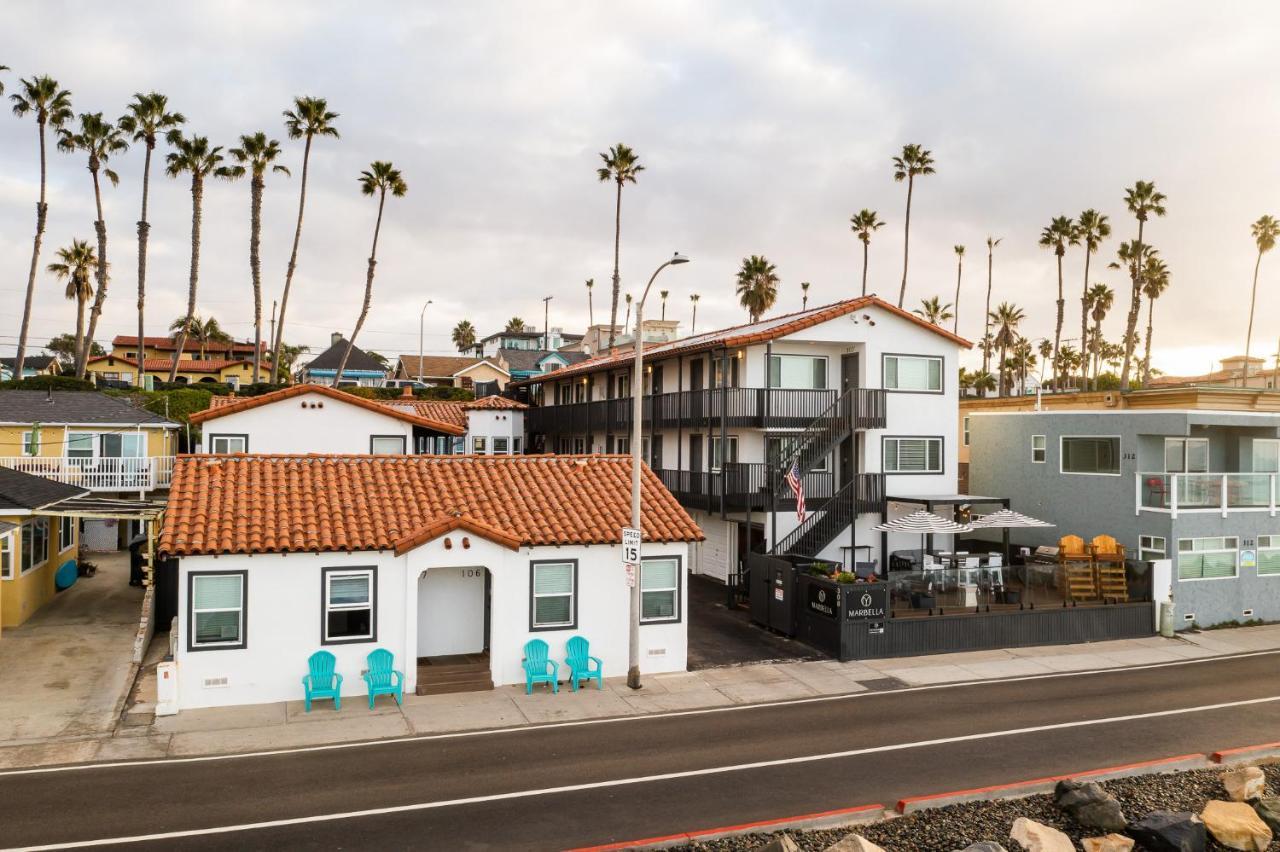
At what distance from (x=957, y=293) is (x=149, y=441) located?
255ft

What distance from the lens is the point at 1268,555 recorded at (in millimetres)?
29406

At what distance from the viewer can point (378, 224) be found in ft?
201

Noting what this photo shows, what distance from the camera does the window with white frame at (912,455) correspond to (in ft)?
109

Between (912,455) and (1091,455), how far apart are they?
5.99 metres

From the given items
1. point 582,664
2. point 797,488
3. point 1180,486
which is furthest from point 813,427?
point 582,664

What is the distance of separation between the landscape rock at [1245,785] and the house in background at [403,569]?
1106 centimetres

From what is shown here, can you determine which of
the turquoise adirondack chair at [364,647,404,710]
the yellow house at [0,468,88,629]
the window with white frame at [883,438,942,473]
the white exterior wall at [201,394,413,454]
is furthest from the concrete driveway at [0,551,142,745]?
the window with white frame at [883,438,942,473]

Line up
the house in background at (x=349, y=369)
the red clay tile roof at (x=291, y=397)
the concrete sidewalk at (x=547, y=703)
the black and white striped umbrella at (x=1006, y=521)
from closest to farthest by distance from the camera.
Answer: the concrete sidewalk at (x=547, y=703) < the black and white striped umbrella at (x=1006, y=521) < the red clay tile roof at (x=291, y=397) < the house in background at (x=349, y=369)

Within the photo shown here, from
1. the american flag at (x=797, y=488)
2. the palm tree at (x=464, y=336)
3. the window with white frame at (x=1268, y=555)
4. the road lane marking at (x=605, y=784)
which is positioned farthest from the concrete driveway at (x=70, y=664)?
Answer: the palm tree at (x=464, y=336)

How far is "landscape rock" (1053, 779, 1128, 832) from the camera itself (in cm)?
1202

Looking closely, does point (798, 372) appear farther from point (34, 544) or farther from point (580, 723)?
point (34, 544)

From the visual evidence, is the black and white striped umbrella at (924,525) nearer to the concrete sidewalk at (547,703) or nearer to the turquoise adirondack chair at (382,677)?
the concrete sidewalk at (547,703)

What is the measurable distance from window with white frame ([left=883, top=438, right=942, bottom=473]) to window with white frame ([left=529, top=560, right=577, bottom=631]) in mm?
16828

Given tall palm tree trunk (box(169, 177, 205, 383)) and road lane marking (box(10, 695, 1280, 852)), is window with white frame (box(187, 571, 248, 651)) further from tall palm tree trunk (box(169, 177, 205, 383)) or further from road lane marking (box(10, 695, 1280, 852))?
tall palm tree trunk (box(169, 177, 205, 383))
